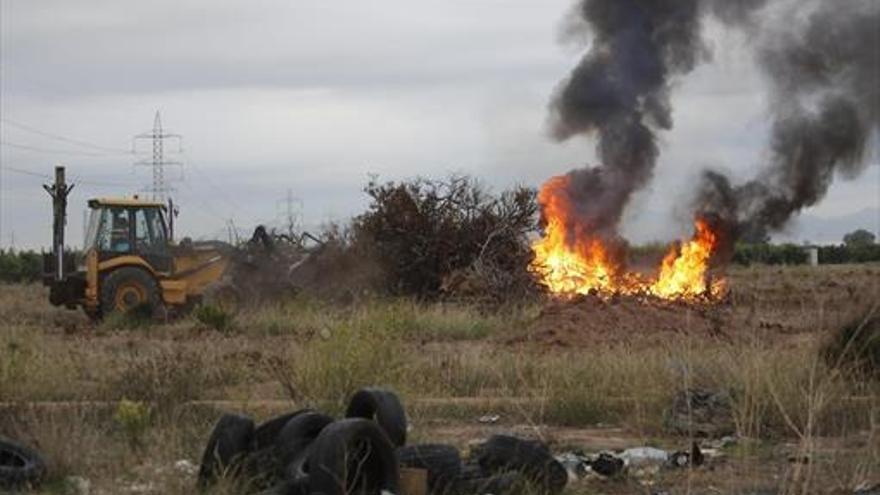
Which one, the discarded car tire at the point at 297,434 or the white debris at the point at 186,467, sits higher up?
the discarded car tire at the point at 297,434

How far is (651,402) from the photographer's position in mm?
12531

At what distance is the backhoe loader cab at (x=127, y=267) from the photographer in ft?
95.8

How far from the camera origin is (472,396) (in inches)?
572

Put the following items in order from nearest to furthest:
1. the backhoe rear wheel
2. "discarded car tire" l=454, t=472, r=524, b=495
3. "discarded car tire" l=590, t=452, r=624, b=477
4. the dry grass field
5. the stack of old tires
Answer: the stack of old tires < "discarded car tire" l=454, t=472, r=524, b=495 < the dry grass field < "discarded car tire" l=590, t=452, r=624, b=477 < the backhoe rear wheel

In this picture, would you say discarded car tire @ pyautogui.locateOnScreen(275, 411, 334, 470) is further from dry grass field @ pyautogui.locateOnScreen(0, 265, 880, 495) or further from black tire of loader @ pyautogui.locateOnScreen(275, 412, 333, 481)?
dry grass field @ pyautogui.locateOnScreen(0, 265, 880, 495)

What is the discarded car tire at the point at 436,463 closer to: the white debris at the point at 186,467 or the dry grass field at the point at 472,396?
the dry grass field at the point at 472,396

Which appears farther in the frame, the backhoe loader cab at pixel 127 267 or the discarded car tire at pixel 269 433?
the backhoe loader cab at pixel 127 267

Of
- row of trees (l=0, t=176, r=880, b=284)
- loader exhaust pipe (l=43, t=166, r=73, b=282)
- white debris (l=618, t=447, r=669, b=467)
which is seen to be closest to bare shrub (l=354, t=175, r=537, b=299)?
row of trees (l=0, t=176, r=880, b=284)

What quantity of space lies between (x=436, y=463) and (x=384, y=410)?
552 millimetres

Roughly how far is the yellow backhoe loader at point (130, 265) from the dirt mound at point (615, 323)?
32.6 ft

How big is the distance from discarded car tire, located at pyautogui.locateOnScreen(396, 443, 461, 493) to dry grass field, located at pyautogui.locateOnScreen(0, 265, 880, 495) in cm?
108

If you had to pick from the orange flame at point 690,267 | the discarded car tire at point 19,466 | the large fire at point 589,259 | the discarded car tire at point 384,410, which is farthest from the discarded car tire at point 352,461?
the large fire at point 589,259

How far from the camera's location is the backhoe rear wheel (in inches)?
1143

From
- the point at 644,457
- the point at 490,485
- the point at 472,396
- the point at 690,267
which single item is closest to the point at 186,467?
the point at 490,485
